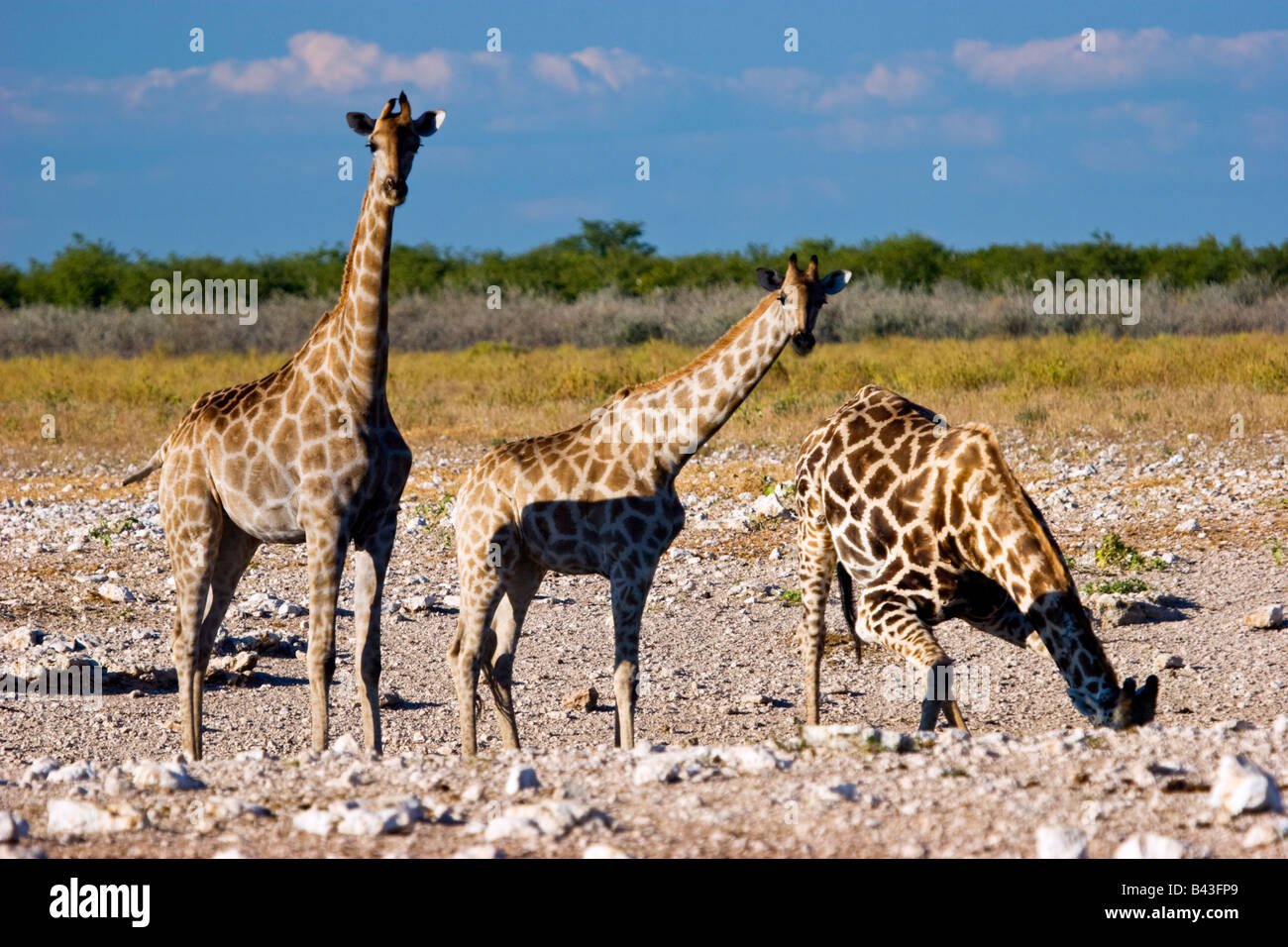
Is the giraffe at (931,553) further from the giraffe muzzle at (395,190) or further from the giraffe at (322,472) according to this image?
the giraffe muzzle at (395,190)

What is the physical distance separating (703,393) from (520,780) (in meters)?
3.01

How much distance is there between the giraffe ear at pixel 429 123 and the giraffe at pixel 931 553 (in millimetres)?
2777

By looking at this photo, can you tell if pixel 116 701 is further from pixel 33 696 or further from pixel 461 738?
pixel 461 738

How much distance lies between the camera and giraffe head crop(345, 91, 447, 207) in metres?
6.59

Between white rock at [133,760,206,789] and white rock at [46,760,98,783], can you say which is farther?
white rock at [46,760,98,783]

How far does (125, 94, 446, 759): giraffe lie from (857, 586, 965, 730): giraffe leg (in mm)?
2366

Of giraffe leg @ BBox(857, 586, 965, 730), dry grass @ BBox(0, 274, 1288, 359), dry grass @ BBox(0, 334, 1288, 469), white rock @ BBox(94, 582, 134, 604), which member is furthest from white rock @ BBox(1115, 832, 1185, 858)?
dry grass @ BBox(0, 274, 1288, 359)

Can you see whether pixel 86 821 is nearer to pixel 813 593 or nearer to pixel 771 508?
pixel 813 593

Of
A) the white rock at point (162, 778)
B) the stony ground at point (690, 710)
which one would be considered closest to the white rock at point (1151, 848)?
the stony ground at point (690, 710)

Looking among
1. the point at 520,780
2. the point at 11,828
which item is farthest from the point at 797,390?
the point at 11,828

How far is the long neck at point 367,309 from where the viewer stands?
6.89m

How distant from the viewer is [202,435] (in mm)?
7090

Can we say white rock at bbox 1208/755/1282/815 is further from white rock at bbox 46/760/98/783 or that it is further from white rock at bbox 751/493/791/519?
white rock at bbox 751/493/791/519
